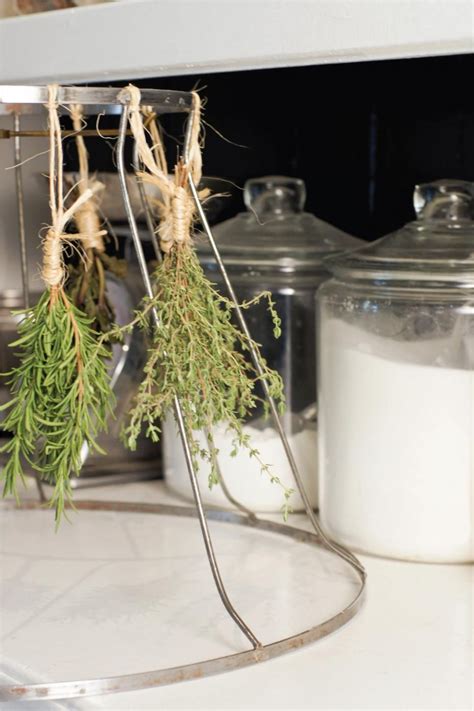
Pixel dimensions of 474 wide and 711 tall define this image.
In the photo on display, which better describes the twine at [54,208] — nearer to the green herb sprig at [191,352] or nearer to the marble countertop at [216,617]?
the green herb sprig at [191,352]

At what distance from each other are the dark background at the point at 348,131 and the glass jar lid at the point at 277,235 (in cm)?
11

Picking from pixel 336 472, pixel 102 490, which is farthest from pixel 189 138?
pixel 102 490

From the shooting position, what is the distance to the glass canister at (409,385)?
0.75 metres

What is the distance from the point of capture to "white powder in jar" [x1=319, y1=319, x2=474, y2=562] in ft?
2.47

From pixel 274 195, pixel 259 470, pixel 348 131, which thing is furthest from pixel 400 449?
pixel 348 131

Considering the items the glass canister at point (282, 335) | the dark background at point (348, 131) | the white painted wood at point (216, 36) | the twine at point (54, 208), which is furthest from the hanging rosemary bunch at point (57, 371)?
the dark background at point (348, 131)

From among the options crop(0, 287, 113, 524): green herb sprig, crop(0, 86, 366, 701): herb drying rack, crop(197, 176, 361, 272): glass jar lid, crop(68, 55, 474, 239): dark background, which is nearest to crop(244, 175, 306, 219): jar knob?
crop(197, 176, 361, 272): glass jar lid

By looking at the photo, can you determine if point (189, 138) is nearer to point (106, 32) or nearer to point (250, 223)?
point (106, 32)

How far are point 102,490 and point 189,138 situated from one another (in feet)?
1.47

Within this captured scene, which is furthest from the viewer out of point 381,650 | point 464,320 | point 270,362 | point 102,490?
point 102,490

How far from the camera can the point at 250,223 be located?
94 cm

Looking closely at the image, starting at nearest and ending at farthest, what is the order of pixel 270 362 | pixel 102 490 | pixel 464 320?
pixel 464 320 → pixel 270 362 → pixel 102 490

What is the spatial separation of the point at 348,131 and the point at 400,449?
0.40m

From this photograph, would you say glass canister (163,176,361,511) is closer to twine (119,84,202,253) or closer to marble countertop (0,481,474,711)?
marble countertop (0,481,474,711)
